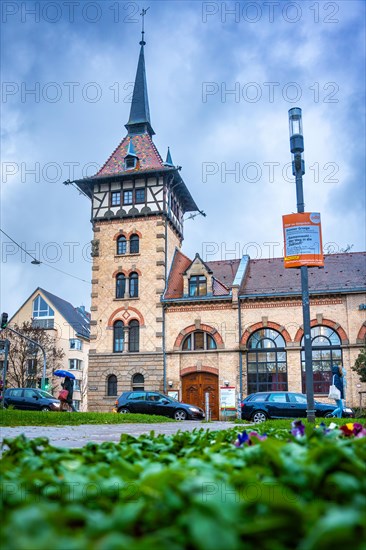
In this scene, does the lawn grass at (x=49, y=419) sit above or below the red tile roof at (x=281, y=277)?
below

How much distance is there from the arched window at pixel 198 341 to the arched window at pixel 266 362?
2313 millimetres

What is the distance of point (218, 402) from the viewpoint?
105 feet

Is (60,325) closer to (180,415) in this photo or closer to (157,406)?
(157,406)

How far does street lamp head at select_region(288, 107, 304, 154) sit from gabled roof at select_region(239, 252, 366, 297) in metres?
17.5

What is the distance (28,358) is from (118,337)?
16857mm

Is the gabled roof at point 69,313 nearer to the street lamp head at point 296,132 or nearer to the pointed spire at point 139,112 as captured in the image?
the pointed spire at point 139,112

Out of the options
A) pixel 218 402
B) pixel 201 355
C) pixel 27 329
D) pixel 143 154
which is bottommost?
pixel 218 402

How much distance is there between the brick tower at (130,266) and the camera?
33500 mm

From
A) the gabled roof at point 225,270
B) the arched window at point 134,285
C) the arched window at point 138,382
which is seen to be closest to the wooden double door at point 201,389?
the arched window at point 138,382

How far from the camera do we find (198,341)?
33.1m

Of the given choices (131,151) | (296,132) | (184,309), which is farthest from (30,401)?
(296,132)

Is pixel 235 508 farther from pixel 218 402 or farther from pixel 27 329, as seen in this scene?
pixel 27 329

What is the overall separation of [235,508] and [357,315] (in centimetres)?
3048

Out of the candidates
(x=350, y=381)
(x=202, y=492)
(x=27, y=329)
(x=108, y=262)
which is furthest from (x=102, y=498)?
(x=27, y=329)
